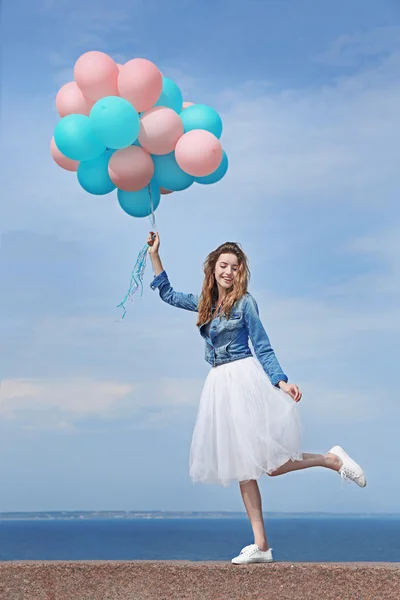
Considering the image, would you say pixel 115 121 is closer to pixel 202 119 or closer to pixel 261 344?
pixel 202 119

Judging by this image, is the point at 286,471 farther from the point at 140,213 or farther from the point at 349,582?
the point at 140,213

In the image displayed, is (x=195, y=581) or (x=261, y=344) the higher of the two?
(x=261, y=344)

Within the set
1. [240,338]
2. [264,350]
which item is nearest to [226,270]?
[240,338]

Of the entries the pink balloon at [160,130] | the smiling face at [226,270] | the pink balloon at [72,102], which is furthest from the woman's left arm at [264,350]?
the pink balloon at [72,102]

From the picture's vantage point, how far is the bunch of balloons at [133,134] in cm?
510

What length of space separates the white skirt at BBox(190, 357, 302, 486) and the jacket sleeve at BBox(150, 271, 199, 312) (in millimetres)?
507

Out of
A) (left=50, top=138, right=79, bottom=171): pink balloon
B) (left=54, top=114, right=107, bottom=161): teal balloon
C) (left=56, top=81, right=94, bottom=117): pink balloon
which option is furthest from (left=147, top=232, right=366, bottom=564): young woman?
(left=56, top=81, right=94, bottom=117): pink balloon

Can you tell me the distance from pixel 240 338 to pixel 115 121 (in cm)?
151

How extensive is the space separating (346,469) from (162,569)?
48.2 inches

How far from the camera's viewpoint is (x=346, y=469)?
16.1 ft

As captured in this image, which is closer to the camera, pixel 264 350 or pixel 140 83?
pixel 264 350

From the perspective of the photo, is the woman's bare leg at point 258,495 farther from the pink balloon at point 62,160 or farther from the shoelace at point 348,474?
the pink balloon at point 62,160

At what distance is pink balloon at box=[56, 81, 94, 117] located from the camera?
17.8 feet

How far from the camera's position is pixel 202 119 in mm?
5352
